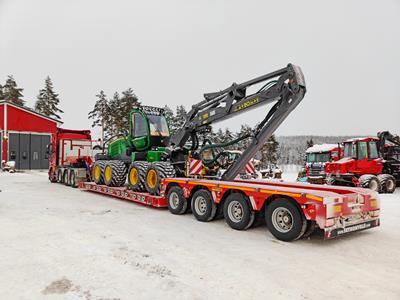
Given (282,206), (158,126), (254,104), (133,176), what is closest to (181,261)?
(282,206)

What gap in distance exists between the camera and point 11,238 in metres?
5.91

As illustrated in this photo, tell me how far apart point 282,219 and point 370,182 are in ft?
32.3

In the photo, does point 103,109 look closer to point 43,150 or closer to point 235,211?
point 43,150

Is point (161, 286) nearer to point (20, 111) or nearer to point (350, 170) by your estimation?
point (350, 170)

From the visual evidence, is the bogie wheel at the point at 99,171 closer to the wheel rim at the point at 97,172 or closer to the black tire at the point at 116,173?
the wheel rim at the point at 97,172

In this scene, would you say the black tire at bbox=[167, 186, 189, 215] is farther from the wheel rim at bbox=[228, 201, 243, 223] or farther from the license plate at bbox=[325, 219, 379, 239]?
the license plate at bbox=[325, 219, 379, 239]

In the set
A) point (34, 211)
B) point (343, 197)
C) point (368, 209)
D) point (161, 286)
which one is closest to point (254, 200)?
point (343, 197)

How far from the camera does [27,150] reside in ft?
94.5

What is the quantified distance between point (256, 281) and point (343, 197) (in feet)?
8.73

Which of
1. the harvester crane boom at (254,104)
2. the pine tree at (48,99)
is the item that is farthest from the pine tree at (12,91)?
the harvester crane boom at (254,104)

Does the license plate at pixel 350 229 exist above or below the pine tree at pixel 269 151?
below

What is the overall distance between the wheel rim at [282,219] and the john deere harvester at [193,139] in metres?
2.39

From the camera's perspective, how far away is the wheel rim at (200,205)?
7762 millimetres

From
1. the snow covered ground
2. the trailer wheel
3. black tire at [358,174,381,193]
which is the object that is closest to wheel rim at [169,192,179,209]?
the trailer wheel
